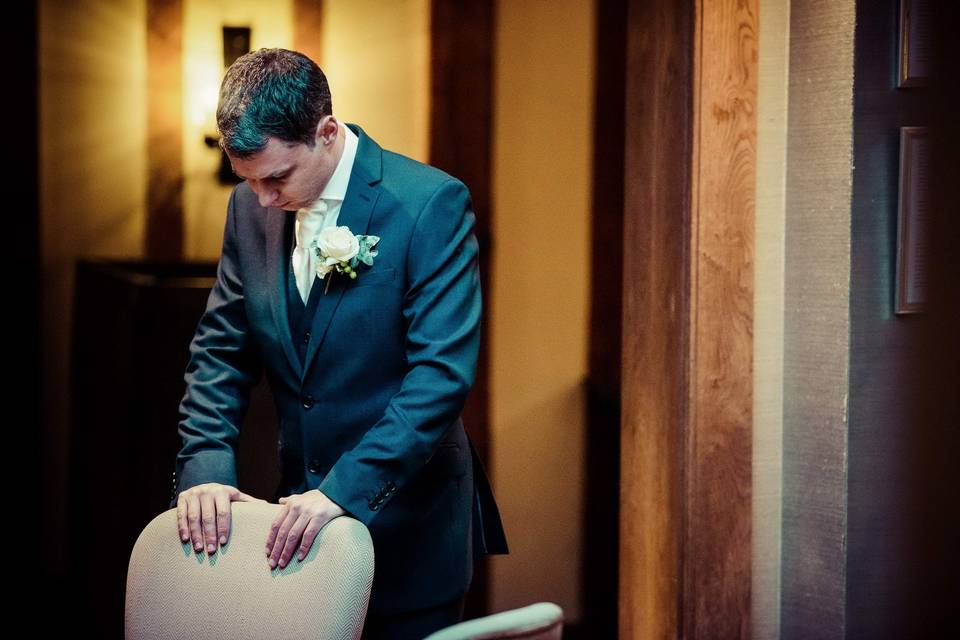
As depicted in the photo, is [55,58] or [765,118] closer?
[765,118]

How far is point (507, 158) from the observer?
13.0 ft

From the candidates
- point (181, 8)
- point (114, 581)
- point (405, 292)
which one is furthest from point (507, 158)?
point (405, 292)

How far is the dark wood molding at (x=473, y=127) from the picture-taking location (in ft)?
13.0

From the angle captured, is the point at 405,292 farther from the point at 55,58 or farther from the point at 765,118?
the point at 55,58

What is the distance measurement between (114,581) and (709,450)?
1.75m

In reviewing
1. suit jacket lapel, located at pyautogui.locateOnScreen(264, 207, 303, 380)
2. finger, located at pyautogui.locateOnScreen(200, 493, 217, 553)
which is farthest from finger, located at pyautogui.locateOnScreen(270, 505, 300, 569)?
suit jacket lapel, located at pyautogui.locateOnScreen(264, 207, 303, 380)

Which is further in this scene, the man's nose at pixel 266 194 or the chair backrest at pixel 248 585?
the man's nose at pixel 266 194

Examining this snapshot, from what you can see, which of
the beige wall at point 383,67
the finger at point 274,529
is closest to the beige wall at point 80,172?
the beige wall at point 383,67

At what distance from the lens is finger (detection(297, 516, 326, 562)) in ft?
5.05

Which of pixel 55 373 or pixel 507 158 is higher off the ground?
pixel 507 158

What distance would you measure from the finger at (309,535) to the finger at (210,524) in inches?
5.8

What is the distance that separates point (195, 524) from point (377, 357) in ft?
1.19

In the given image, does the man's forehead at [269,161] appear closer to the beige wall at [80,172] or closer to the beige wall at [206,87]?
the beige wall at [206,87]

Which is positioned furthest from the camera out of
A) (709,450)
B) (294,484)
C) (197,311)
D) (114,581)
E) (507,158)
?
(507,158)
